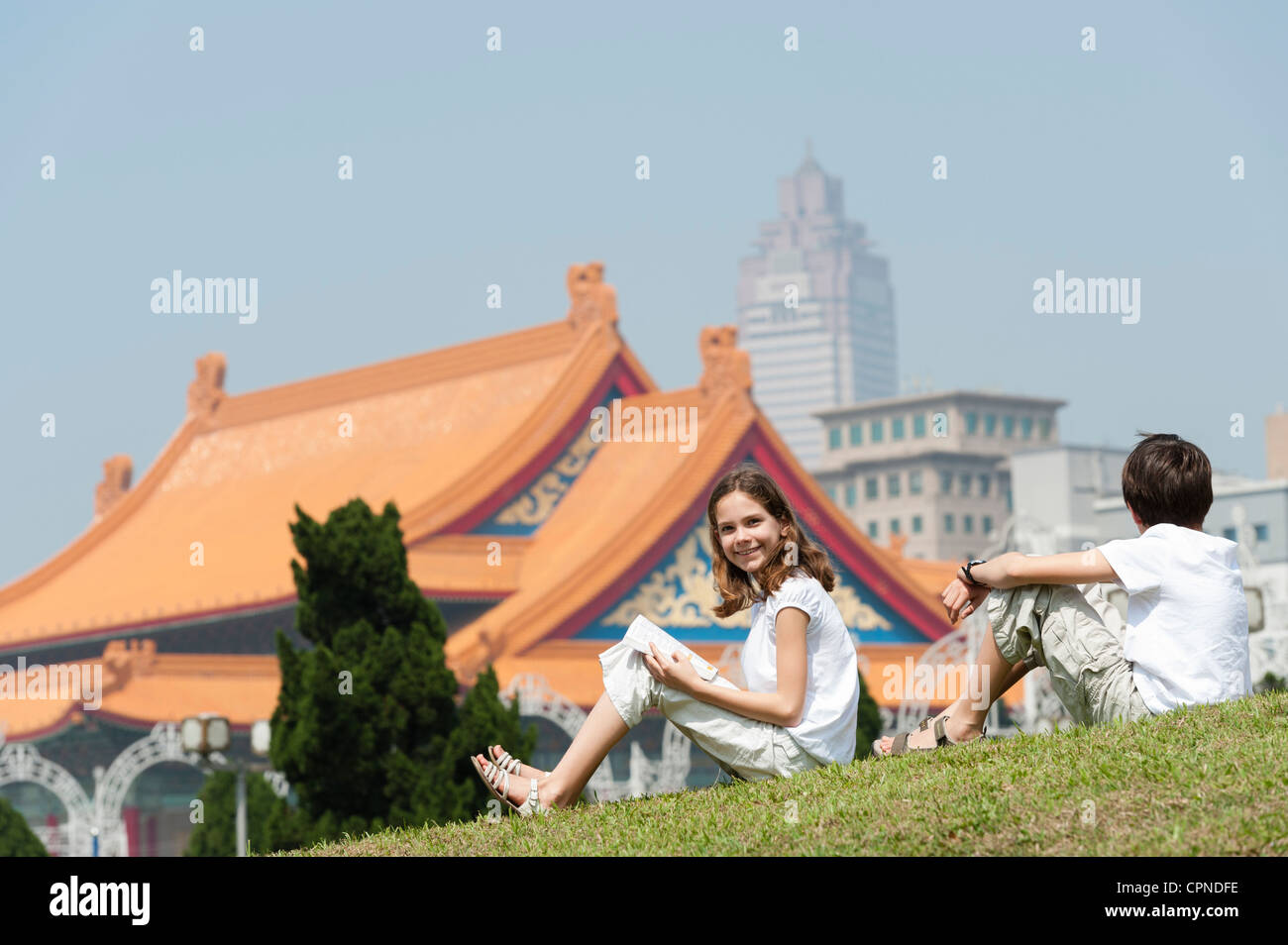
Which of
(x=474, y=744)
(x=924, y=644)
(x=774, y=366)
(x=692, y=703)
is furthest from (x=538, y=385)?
(x=774, y=366)

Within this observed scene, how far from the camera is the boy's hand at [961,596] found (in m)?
4.65

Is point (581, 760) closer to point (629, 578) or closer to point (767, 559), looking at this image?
point (767, 559)

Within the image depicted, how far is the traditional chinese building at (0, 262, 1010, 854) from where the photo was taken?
17609 millimetres

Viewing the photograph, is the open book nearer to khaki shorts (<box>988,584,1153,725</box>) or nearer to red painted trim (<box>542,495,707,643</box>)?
khaki shorts (<box>988,584,1153,725</box>)

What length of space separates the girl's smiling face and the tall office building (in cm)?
15103

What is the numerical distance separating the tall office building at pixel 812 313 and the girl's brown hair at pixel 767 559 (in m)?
151

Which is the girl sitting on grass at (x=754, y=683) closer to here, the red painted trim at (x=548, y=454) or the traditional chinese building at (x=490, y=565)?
the traditional chinese building at (x=490, y=565)

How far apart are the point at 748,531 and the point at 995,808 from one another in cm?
112

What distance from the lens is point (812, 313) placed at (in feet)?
545

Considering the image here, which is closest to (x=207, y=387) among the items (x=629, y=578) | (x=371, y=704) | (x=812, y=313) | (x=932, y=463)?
(x=629, y=578)

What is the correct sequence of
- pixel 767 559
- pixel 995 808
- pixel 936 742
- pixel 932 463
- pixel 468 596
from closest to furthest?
1. pixel 995 808
2. pixel 767 559
3. pixel 936 742
4. pixel 468 596
5. pixel 932 463

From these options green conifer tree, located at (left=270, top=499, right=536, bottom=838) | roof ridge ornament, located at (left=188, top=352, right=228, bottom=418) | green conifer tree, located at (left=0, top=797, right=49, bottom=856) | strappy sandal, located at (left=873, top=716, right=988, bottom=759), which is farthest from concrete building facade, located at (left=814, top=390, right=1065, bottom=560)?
strappy sandal, located at (left=873, top=716, right=988, bottom=759)
